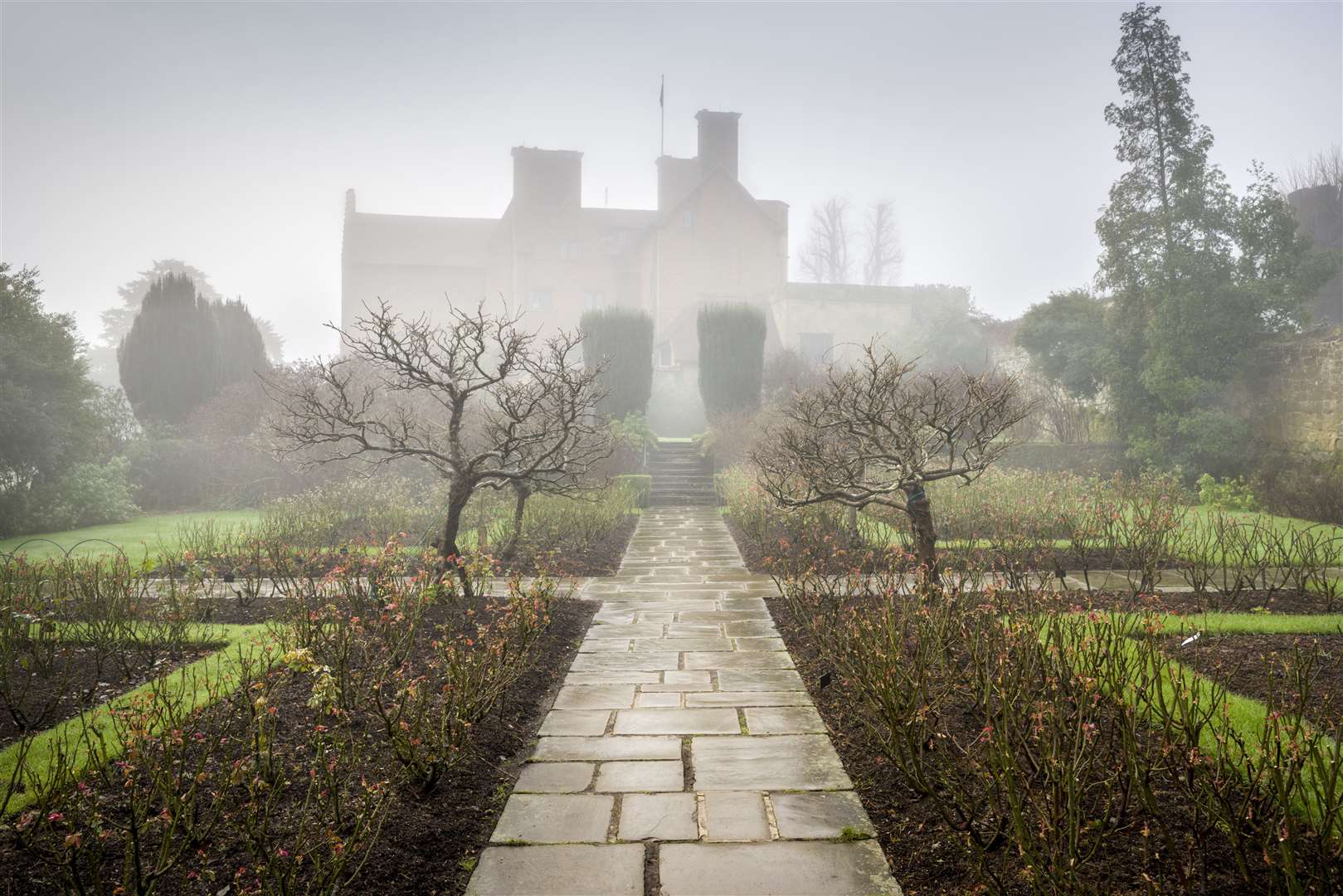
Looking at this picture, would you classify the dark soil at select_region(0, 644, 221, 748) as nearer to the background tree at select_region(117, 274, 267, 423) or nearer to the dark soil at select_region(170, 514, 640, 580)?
the dark soil at select_region(170, 514, 640, 580)

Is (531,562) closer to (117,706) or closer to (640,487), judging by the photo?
(117,706)

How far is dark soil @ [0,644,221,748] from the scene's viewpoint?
3.95m

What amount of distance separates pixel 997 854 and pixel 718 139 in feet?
119

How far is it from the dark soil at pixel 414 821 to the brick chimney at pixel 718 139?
34.4 meters

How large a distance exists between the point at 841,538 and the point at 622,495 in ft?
15.1

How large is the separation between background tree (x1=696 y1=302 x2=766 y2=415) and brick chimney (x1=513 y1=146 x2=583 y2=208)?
56.9ft

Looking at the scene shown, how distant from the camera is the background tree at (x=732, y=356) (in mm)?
22828

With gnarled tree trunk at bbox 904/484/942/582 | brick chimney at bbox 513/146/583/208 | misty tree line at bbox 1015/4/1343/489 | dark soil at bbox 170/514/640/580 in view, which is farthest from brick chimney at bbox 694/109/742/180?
gnarled tree trunk at bbox 904/484/942/582

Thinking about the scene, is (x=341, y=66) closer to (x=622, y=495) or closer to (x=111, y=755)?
Answer: (x=622, y=495)

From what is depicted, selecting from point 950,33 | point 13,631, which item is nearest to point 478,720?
point 13,631

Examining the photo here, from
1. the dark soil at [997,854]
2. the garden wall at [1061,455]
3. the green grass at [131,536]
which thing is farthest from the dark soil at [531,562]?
the garden wall at [1061,455]

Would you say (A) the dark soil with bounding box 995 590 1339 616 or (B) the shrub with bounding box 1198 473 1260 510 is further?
(B) the shrub with bounding box 1198 473 1260 510

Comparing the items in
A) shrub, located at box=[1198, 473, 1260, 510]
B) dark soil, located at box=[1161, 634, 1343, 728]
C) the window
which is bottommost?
dark soil, located at box=[1161, 634, 1343, 728]

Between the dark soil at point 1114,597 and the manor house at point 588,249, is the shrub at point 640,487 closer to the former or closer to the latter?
the dark soil at point 1114,597
